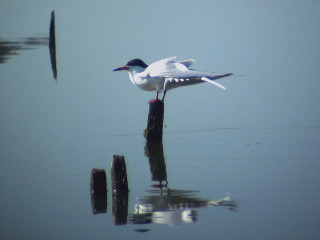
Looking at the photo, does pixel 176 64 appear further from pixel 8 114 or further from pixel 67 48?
pixel 67 48

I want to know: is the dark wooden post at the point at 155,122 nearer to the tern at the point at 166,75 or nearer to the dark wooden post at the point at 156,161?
the dark wooden post at the point at 156,161

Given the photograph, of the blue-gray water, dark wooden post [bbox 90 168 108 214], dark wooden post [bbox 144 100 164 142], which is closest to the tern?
dark wooden post [bbox 144 100 164 142]

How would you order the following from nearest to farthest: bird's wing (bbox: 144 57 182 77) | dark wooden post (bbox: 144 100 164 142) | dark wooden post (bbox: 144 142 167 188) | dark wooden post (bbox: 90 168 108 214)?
dark wooden post (bbox: 90 168 108 214) < dark wooden post (bbox: 144 142 167 188) < dark wooden post (bbox: 144 100 164 142) < bird's wing (bbox: 144 57 182 77)

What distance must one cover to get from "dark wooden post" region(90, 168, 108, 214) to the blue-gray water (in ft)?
0.32

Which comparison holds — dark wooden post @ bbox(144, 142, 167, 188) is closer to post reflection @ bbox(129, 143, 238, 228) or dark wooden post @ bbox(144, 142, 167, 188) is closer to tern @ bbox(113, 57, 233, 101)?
post reflection @ bbox(129, 143, 238, 228)

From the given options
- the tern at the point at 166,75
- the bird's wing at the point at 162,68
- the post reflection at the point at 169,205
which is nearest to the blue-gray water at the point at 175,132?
the post reflection at the point at 169,205

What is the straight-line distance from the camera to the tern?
37.4 ft

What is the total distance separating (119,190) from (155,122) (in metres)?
2.82

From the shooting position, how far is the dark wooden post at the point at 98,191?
27.9ft

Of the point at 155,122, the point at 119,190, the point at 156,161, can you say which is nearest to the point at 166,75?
the point at 155,122

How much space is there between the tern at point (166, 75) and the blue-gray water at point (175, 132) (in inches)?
37.0

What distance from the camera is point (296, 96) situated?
1554 centimetres

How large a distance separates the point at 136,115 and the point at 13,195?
5.11 metres

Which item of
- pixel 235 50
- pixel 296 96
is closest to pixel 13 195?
pixel 296 96
